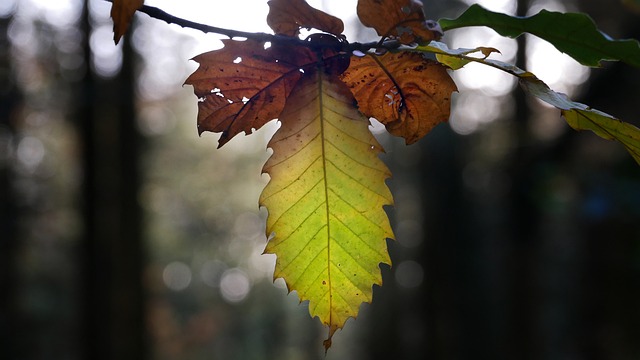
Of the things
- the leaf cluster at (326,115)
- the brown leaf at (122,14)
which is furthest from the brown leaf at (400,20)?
the brown leaf at (122,14)

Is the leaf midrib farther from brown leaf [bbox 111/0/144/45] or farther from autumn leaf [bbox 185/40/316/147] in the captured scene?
brown leaf [bbox 111/0/144/45]

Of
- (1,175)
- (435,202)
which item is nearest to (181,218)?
(1,175)

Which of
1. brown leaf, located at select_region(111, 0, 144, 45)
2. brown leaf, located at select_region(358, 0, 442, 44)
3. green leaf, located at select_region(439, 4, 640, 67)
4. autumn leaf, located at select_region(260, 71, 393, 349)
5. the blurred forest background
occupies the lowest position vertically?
autumn leaf, located at select_region(260, 71, 393, 349)

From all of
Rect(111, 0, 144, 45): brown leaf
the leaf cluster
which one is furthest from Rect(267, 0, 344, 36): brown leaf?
Rect(111, 0, 144, 45): brown leaf

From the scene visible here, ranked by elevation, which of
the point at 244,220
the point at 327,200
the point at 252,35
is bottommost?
the point at 327,200

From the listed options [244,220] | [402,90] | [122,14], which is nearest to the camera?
[122,14]

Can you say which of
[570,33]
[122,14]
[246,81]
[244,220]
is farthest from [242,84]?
[244,220]

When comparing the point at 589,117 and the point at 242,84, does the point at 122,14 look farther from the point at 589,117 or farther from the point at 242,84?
the point at 589,117
